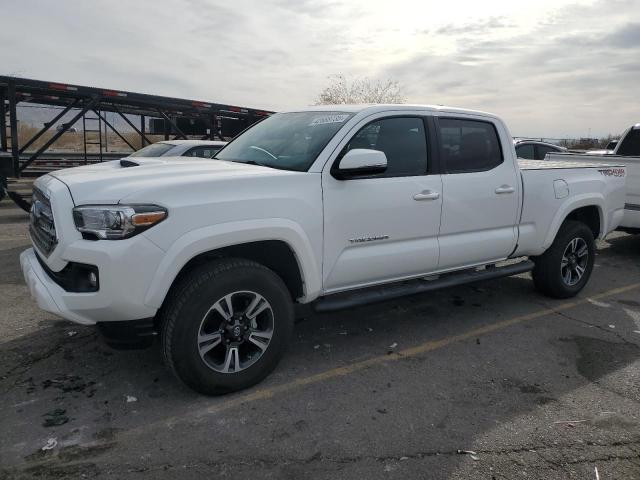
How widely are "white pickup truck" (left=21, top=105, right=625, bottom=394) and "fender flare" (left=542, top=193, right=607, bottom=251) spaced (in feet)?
0.49

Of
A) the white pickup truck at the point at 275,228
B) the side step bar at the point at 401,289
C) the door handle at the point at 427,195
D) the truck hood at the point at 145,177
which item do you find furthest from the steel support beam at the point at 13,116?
the door handle at the point at 427,195

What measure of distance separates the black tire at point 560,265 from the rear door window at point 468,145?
127 cm

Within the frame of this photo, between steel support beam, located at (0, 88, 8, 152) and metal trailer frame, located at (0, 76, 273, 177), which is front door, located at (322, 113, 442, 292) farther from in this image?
steel support beam, located at (0, 88, 8, 152)

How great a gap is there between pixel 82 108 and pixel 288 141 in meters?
11.3

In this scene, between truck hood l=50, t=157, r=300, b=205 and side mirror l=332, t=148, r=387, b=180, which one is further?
side mirror l=332, t=148, r=387, b=180

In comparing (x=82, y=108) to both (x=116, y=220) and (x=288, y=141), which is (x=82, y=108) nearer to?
(x=288, y=141)

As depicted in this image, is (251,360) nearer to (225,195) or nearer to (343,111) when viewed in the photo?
(225,195)

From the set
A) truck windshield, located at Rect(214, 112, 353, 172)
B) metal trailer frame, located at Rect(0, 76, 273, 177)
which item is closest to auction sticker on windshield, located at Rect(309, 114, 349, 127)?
truck windshield, located at Rect(214, 112, 353, 172)

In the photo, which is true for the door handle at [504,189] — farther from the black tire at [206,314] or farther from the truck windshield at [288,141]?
the black tire at [206,314]

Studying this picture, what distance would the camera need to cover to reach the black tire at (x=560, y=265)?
5512 mm

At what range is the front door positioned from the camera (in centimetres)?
374

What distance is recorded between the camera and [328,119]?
163 inches

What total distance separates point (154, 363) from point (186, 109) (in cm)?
1201

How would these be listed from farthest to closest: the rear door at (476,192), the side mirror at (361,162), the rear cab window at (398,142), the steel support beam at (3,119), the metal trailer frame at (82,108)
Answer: the steel support beam at (3,119)
the metal trailer frame at (82,108)
the rear door at (476,192)
the rear cab window at (398,142)
the side mirror at (361,162)
